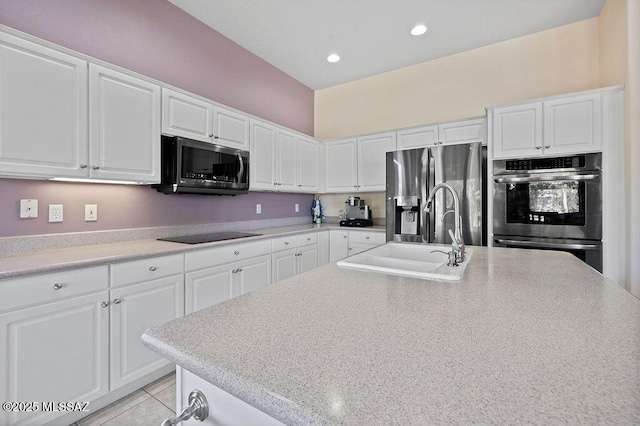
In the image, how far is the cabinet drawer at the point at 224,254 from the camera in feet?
7.07

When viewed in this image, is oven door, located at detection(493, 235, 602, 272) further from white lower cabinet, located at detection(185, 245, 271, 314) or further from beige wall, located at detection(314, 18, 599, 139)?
white lower cabinet, located at detection(185, 245, 271, 314)

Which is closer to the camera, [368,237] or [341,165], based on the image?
[368,237]

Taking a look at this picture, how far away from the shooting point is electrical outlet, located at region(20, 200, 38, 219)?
1808 mm

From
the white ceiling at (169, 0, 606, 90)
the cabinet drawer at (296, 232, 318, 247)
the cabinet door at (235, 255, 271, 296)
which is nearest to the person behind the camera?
the cabinet door at (235, 255, 271, 296)

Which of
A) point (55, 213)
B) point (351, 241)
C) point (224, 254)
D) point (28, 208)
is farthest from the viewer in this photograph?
point (351, 241)

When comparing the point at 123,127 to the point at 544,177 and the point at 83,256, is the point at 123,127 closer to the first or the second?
the point at 83,256

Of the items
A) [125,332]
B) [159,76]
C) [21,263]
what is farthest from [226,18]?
[125,332]

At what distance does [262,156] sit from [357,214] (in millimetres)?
1539

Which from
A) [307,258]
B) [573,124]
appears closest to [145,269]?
[307,258]

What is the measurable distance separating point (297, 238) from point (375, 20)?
2.35m

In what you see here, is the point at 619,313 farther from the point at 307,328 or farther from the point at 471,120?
the point at 471,120

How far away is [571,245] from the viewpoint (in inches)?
98.5

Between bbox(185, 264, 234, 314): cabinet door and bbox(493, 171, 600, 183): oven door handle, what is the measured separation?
103 inches

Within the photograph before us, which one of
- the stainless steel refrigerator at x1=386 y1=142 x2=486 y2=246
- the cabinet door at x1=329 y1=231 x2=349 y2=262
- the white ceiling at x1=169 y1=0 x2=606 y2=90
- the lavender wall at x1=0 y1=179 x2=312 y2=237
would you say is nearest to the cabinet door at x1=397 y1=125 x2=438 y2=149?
the stainless steel refrigerator at x1=386 y1=142 x2=486 y2=246
